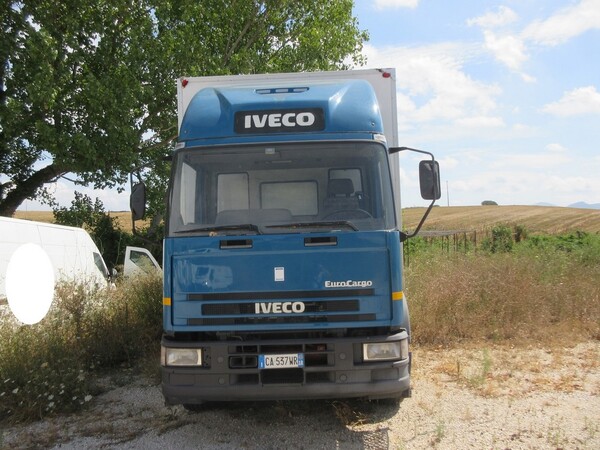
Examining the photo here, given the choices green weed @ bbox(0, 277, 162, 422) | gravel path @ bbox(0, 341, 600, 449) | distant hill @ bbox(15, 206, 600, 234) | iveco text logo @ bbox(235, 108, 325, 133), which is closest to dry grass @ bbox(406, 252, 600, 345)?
gravel path @ bbox(0, 341, 600, 449)

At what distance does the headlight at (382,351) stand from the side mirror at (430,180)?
4.78ft

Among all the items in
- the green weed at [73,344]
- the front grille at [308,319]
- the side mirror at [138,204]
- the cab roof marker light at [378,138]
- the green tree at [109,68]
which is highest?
the green tree at [109,68]

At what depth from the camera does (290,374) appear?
4.56 m

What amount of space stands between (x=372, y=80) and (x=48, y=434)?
4.97 meters

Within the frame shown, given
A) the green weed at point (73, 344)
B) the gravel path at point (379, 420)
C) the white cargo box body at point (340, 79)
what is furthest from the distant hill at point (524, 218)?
the gravel path at point (379, 420)

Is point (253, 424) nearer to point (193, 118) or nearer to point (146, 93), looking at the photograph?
point (193, 118)

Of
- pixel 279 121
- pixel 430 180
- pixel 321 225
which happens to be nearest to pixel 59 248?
pixel 279 121

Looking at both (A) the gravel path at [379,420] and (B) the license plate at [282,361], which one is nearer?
(B) the license plate at [282,361]

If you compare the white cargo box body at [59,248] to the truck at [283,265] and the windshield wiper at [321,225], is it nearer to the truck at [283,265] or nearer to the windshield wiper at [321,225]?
the truck at [283,265]

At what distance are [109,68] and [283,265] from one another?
1383 cm

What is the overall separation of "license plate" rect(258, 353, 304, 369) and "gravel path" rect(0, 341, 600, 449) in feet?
2.71

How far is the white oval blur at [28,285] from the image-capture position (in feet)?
22.2

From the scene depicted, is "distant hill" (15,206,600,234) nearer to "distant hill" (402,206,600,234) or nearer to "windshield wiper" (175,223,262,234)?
"distant hill" (402,206,600,234)

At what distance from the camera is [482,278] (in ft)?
31.2
